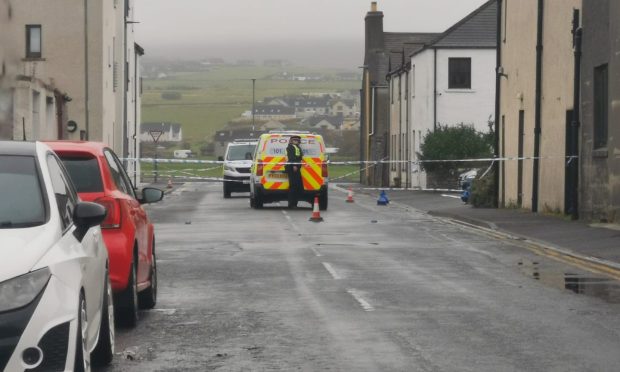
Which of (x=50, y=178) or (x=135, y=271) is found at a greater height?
(x=50, y=178)

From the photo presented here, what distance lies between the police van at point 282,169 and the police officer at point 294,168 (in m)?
Result: 0.14

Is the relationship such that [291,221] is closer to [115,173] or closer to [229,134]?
[115,173]

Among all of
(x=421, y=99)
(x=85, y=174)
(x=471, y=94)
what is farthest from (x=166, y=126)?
(x=85, y=174)

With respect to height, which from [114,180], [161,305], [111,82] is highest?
[111,82]

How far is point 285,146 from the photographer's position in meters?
35.9

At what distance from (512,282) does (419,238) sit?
325 inches

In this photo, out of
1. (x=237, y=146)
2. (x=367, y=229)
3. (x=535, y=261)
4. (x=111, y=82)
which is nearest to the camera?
(x=535, y=261)

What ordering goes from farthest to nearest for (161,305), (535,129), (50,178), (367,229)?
(535,129), (367,229), (161,305), (50,178)

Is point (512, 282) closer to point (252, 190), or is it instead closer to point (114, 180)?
point (114, 180)

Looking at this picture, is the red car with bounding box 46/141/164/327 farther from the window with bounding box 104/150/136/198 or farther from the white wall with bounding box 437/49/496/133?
the white wall with bounding box 437/49/496/133

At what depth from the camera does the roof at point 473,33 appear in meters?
59.7

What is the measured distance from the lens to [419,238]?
24000 mm

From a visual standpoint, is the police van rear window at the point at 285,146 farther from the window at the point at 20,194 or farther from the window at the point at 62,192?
the window at the point at 20,194

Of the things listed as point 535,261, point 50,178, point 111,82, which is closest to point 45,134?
point 111,82
